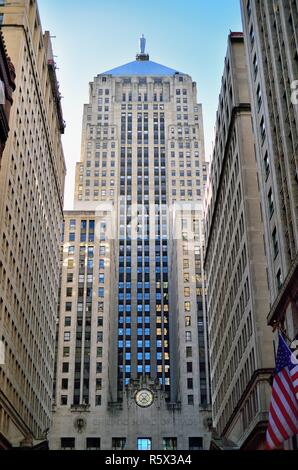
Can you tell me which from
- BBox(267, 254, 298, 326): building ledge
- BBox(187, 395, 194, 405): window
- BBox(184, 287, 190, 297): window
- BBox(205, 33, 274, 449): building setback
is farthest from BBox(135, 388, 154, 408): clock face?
BBox(267, 254, 298, 326): building ledge

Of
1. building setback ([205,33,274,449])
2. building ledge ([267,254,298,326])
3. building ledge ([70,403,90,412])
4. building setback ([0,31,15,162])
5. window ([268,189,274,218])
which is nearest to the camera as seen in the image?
building ledge ([267,254,298,326])

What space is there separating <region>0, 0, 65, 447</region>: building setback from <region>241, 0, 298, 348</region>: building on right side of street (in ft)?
81.3

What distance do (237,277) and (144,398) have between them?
81922 mm

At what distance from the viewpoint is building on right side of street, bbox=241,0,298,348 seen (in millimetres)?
48312

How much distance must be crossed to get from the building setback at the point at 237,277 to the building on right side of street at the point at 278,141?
6.22m

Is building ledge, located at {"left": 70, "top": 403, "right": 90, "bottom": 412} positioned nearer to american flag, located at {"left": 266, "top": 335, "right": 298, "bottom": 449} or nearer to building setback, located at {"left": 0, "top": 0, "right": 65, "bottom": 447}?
building setback, located at {"left": 0, "top": 0, "right": 65, "bottom": 447}

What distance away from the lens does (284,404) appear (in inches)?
1234

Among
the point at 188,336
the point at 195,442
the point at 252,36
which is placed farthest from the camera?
the point at 188,336

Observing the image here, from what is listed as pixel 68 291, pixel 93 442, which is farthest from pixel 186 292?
pixel 93 442

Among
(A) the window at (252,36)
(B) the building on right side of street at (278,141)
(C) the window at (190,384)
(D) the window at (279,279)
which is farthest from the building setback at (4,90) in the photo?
(C) the window at (190,384)

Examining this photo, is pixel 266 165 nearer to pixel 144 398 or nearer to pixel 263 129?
pixel 263 129

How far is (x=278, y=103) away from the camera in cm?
5319

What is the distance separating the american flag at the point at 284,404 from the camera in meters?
30.8

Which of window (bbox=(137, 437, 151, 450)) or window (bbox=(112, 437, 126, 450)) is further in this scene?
window (bbox=(112, 437, 126, 450))
